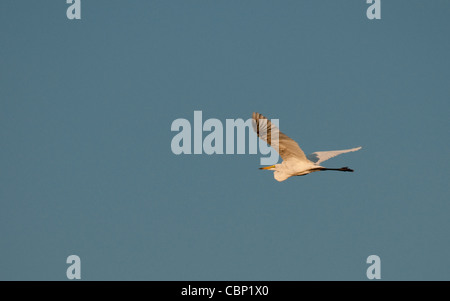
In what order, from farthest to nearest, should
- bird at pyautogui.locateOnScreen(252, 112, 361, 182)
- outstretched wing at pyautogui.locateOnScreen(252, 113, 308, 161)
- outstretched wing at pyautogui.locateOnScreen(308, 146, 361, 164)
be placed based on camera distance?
1. outstretched wing at pyautogui.locateOnScreen(308, 146, 361, 164)
2. bird at pyautogui.locateOnScreen(252, 112, 361, 182)
3. outstretched wing at pyautogui.locateOnScreen(252, 113, 308, 161)

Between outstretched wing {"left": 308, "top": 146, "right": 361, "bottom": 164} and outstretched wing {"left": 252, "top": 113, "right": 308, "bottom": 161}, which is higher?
outstretched wing {"left": 308, "top": 146, "right": 361, "bottom": 164}

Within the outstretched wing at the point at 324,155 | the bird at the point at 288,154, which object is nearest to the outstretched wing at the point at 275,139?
the bird at the point at 288,154

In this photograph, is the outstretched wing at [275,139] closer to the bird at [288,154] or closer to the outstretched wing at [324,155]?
the bird at [288,154]

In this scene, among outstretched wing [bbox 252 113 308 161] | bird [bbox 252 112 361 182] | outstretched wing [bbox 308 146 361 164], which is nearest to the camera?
outstretched wing [bbox 252 113 308 161]

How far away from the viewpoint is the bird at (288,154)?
68.3ft

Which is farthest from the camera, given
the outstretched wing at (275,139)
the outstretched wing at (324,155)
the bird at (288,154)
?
the outstretched wing at (324,155)

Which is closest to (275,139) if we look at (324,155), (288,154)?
(288,154)

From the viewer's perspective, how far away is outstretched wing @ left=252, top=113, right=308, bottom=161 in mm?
20634

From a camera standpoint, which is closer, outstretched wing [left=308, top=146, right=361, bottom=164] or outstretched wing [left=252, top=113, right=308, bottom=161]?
outstretched wing [left=252, top=113, right=308, bottom=161]

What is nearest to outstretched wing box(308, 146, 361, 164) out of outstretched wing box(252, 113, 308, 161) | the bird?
the bird

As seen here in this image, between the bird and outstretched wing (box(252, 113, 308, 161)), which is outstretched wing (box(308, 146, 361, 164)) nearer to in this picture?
the bird
